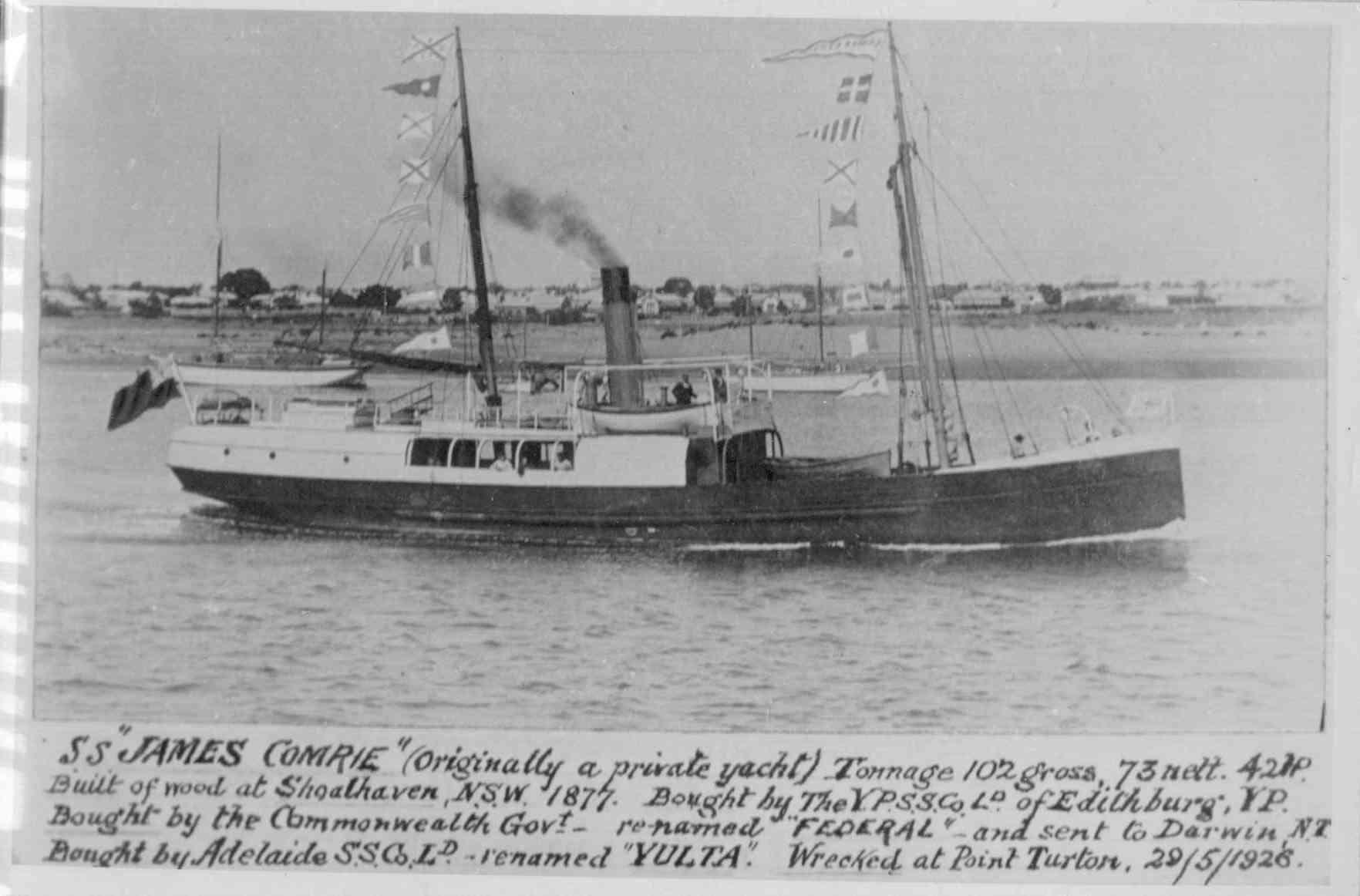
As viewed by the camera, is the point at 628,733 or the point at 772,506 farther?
the point at 772,506

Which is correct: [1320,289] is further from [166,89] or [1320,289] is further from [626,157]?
[166,89]

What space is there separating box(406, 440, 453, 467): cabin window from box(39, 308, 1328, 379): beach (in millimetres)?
424

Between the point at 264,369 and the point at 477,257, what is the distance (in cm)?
94

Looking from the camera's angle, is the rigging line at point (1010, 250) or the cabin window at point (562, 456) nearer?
the rigging line at point (1010, 250)

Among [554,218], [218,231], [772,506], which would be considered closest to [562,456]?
[772,506]

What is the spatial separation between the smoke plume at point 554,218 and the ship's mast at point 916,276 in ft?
3.40

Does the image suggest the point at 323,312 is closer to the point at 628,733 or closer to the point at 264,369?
the point at 264,369

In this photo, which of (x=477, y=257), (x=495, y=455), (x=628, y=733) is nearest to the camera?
(x=628, y=733)

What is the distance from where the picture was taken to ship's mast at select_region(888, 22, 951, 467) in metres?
4.93

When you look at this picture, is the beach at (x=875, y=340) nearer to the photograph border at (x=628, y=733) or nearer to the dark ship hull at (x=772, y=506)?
the photograph border at (x=628, y=733)

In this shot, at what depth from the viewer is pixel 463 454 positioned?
543 cm

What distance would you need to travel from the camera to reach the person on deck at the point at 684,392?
17.7ft

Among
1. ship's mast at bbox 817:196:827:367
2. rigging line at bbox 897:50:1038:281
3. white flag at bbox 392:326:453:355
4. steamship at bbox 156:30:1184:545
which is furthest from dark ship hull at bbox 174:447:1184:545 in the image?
rigging line at bbox 897:50:1038:281

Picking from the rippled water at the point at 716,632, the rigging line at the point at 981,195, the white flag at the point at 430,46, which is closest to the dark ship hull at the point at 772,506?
the rippled water at the point at 716,632
